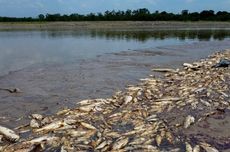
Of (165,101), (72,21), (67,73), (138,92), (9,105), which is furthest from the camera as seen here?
(72,21)

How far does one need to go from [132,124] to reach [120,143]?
60.5 inches

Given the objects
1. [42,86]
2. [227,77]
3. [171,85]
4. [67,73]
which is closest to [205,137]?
[171,85]

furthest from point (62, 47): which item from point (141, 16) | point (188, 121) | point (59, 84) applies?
point (141, 16)

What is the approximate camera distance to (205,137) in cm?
823

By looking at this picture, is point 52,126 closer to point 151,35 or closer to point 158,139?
point 158,139

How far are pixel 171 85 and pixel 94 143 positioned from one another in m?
7.04

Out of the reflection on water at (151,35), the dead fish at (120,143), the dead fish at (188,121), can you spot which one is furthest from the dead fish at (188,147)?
the reflection on water at (151,35)

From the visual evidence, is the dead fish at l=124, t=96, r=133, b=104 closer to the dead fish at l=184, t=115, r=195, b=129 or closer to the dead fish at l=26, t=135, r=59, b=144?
the dead fish at l=184, t=115, r=195, b=129

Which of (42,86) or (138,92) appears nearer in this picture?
(138,92)

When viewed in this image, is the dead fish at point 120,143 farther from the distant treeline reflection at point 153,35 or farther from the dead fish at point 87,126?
the distant treeline reflection at point 153,35

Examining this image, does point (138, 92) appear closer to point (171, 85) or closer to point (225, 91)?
point (171, 85)

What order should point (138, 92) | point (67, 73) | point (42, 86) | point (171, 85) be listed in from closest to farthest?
point (138, 92)
point (171, 85)
point (42, 86)
point (67, 73)

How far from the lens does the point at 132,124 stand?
361 inches

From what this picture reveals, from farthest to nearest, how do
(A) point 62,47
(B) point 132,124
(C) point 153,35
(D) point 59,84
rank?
(C) point 153,35 → (A) point 62,47 → (D) point 59,84 → (B) point 132,124
